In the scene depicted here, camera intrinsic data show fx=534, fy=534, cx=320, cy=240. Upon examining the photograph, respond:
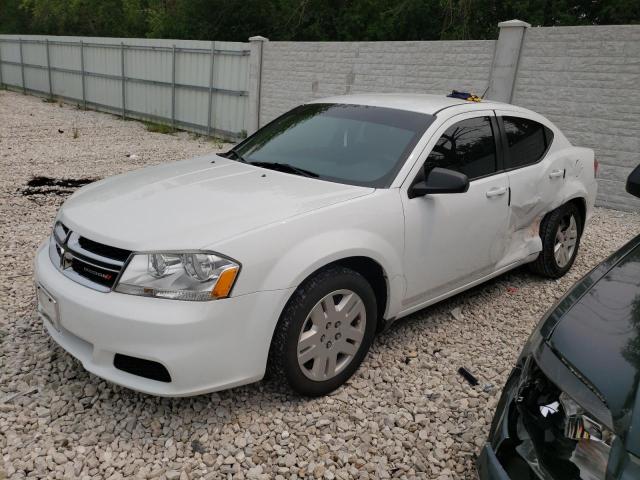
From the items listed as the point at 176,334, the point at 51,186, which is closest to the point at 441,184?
the point at 176,334

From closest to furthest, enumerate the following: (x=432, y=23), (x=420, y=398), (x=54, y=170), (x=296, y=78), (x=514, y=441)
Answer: (x=514, y=441) → (x=420, y=398) → (x=54, y=170) → (x=296, y=78) → (x=432, y=23)

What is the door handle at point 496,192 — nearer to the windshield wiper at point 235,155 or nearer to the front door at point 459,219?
the front door at point 459,219

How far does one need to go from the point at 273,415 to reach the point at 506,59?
23.7 feet

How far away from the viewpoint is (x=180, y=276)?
93.0 inches

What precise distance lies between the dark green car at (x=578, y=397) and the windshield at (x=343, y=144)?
4.36 ft

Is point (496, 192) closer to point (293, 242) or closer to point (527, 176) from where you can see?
point (527, 176)

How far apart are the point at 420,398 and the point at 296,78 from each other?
935 centimetres

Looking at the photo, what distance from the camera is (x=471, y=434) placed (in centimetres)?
274

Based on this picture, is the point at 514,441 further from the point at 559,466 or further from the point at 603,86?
the point at 603,86

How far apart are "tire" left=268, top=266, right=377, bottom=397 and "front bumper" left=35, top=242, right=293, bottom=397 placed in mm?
104

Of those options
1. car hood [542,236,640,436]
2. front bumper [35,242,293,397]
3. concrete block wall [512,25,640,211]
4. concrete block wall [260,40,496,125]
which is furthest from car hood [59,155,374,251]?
concrete block wall [260,40,496,125]

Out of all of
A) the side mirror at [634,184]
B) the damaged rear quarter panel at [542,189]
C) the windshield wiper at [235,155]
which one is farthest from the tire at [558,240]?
the windshield wiper at [235,155]

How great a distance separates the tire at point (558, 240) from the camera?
4.44 metres

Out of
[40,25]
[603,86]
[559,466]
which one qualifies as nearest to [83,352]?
[559,466]
